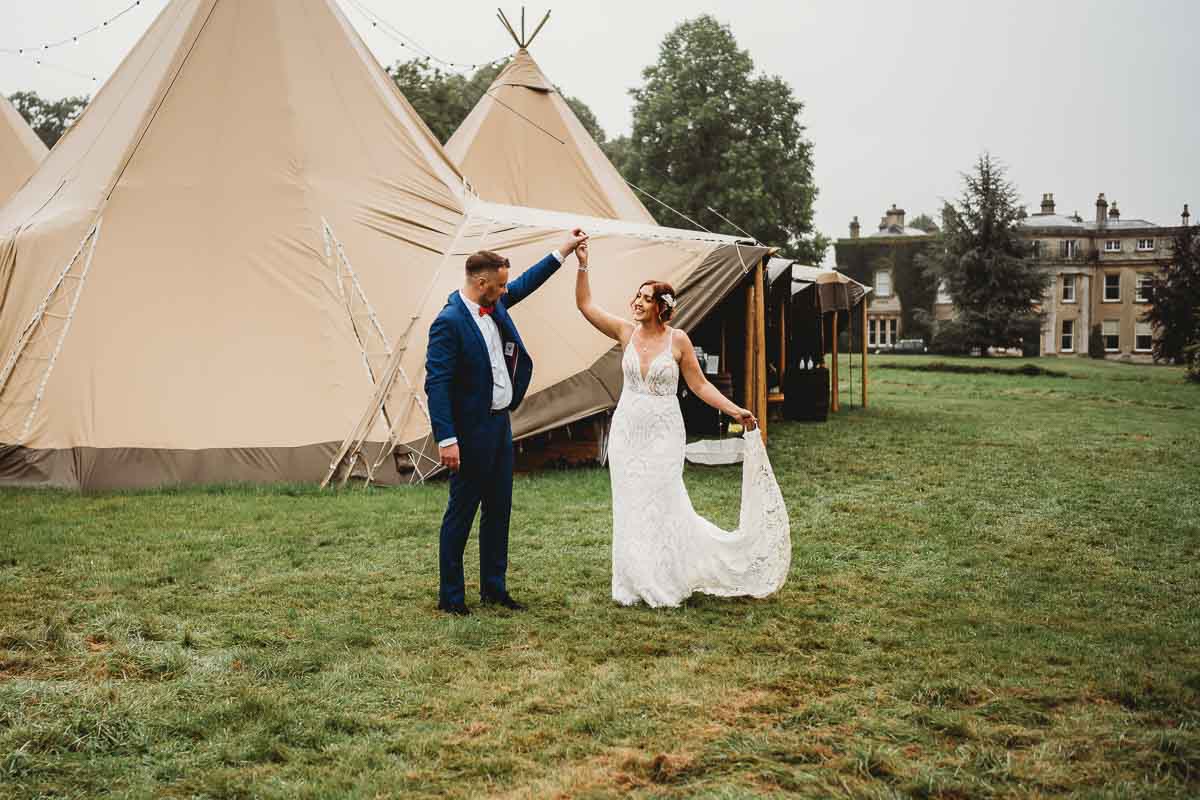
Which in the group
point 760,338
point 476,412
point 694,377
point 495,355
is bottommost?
point 476,412

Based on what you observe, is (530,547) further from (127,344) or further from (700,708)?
(127,344)

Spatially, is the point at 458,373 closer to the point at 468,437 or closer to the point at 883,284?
the point at 468,437

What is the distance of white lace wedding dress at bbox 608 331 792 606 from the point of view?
5.38 metres

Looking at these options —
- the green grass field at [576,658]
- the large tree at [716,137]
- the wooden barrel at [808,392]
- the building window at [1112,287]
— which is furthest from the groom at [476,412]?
the building window at [1112,287]

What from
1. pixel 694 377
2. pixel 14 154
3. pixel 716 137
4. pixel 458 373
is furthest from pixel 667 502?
pixel 716 137

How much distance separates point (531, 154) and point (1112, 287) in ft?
155

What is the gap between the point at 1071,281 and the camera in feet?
178

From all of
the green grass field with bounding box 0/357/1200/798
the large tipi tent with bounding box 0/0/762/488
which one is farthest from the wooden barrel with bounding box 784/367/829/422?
the green grass field with bounding box 0/357/1200/798

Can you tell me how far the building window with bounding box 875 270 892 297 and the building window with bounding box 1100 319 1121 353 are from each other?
1171cm

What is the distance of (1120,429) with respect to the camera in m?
14.6

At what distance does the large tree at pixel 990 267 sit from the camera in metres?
38.5

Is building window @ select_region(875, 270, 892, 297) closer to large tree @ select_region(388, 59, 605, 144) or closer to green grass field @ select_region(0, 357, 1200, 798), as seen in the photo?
large tree @ select_region(388, 59, 605, 144)

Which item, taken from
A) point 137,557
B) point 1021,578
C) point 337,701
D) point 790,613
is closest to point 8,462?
point 137,557

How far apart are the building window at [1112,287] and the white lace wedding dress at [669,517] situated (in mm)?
55466
